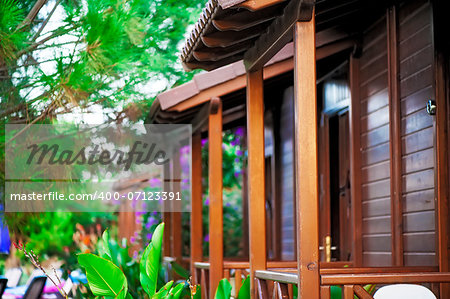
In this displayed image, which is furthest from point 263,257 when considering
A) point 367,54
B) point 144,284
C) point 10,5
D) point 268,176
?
point 268,176

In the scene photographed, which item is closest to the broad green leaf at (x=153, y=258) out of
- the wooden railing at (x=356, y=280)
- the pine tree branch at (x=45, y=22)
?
the wooden railing at (x=356, y=280)

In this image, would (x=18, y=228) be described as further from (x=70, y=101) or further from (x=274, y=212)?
(x=274, y=212)

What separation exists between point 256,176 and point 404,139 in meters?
1.20

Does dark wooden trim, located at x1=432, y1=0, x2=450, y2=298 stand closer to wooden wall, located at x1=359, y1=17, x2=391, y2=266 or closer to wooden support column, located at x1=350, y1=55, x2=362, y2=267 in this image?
wooden wall, located at x1=359, y1=17, x2=391, y2=266

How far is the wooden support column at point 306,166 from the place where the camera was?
3449mm

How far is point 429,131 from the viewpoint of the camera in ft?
15.6

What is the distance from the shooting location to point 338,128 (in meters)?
6.71

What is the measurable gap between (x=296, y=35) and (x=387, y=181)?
219 cm

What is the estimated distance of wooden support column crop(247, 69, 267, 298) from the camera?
4.54m

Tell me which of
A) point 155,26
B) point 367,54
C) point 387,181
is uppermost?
point 155,26

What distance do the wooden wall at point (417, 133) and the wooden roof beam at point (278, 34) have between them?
112 centimetres

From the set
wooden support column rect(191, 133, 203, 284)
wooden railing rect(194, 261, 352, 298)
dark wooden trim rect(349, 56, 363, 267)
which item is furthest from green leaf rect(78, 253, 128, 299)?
wooden support column rect(191, 133, 203, 284)

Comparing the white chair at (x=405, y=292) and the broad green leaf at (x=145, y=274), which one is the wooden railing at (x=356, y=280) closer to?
the white chair at (x=405, y=292)

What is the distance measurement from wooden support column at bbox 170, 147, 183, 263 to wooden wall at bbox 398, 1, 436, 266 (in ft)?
12.2
